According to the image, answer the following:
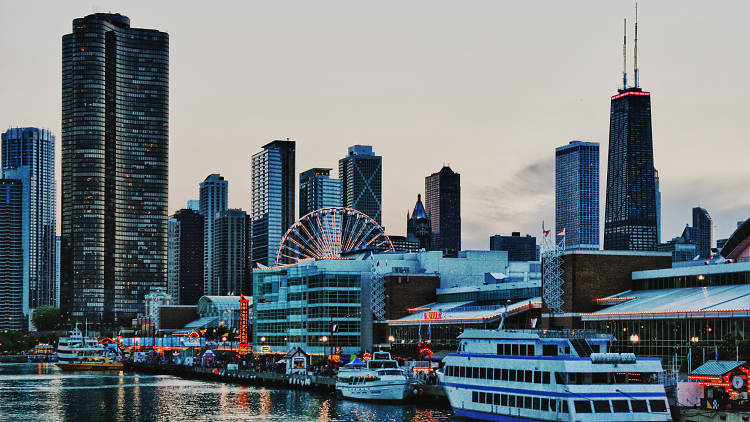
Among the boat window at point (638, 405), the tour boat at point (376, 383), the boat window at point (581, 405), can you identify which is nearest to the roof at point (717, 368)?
the boat window at point (638, 405)

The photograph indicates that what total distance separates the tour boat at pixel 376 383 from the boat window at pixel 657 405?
4583cm

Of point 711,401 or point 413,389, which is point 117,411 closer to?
point 413,389

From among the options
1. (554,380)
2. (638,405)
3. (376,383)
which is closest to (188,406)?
(376,383)

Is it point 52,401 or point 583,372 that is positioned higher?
point 583,372

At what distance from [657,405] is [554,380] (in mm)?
8194

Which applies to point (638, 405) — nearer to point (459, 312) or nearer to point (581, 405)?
point (581, 405)

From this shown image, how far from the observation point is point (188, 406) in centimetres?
13012

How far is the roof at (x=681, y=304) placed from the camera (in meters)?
110

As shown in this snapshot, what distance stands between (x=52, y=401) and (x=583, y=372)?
87.3 metres

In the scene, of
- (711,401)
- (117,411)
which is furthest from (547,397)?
(117,411)

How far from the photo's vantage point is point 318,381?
148 meters

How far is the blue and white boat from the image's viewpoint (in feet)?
261

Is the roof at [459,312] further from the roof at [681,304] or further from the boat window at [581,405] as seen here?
the boat window at [581,405]

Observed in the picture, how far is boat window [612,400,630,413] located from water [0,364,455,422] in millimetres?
24658
